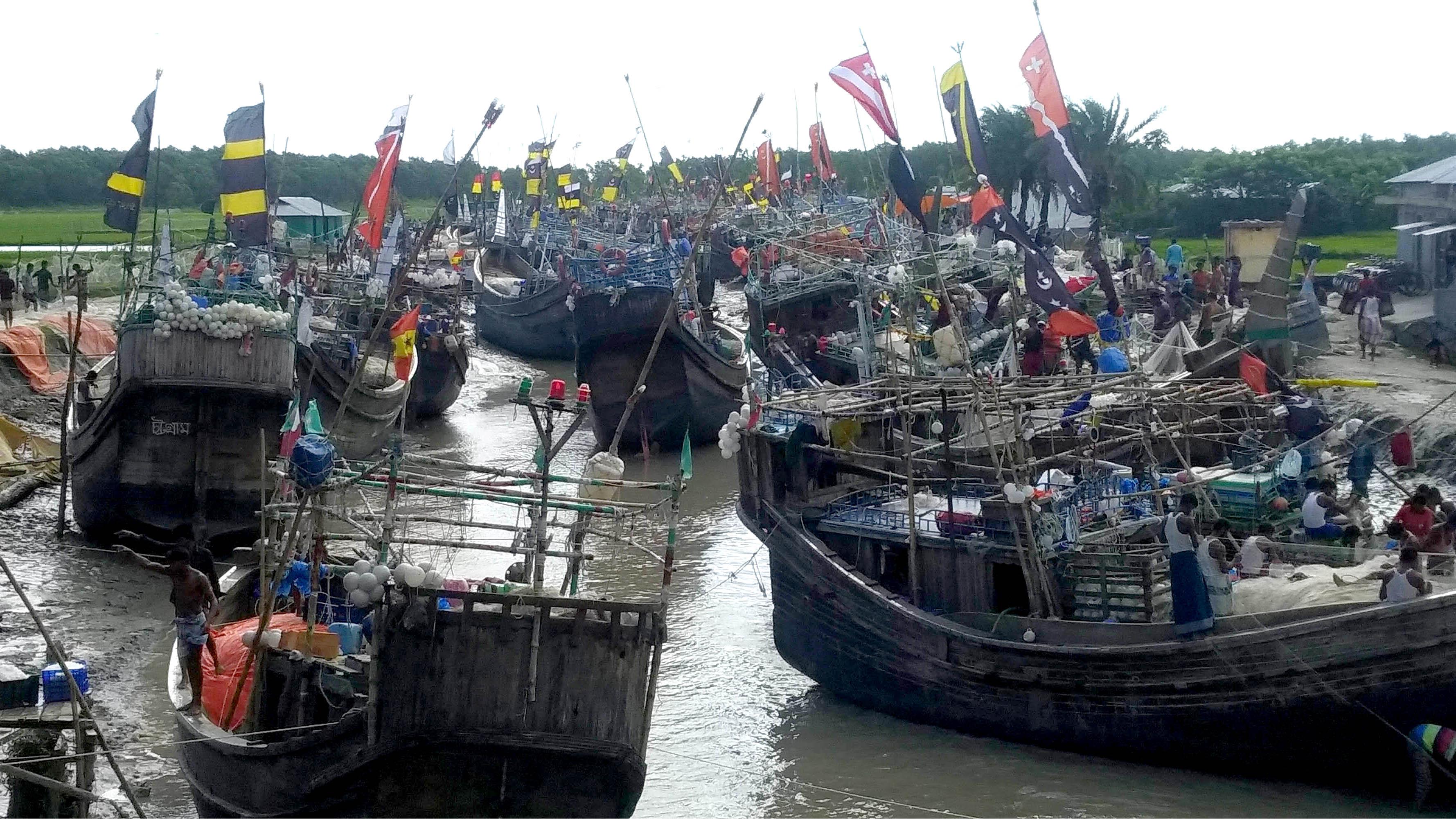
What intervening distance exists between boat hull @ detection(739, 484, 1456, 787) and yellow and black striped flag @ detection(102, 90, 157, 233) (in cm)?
942

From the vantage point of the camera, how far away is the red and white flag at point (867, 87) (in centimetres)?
1644

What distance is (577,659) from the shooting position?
9.09 meters

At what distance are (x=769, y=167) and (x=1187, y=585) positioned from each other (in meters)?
28.2

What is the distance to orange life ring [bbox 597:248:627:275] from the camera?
25183 millimetres

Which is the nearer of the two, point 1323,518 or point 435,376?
point 1323,518

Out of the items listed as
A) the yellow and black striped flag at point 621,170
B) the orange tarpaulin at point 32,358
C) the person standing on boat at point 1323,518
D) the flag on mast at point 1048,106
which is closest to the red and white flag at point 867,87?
the flag on mast at point 1048,106

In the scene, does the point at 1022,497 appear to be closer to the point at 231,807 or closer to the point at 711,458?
the point at 231,807

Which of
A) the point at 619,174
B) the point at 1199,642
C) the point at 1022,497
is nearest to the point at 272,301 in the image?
the point at 1022,497

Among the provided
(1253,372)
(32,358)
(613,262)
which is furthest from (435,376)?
(1253,372)

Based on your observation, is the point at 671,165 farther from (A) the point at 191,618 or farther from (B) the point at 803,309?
(A) the point at 191,618

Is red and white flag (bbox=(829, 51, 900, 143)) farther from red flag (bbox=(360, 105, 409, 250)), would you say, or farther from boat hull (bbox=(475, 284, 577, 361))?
boat hull (bbox=(475, 284, 577, 361))

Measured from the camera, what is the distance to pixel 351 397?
21.2m

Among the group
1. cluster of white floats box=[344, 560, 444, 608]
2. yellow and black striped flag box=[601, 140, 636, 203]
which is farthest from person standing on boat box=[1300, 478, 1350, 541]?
yellow and black striped flag box=[601, 140, 636, 203]

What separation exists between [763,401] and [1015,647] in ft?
12.8
